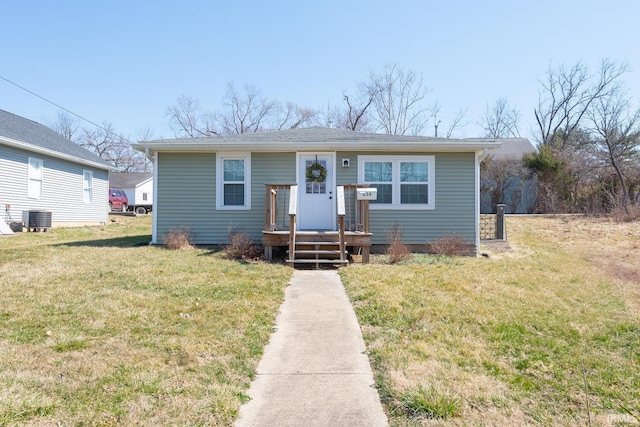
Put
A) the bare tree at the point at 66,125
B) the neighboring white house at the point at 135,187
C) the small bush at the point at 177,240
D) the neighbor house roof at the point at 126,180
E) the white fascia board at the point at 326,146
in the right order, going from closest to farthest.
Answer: the small bush at the point at 177,240 → the white fascia board at the point at 326,146 → the neighboring white house at the point at 135,187 → the neighbor house roof at the point at 126,180 → the bare tree at the point at 66,125

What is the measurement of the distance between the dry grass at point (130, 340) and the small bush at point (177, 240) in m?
2.46

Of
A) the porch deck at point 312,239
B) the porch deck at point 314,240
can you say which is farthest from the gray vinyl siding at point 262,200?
the porch deck at point 312,239

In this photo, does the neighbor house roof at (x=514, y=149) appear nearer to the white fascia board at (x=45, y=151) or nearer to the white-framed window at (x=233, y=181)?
the white-framed window at (x=233, y=181)

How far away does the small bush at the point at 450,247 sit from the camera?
992 centimetres

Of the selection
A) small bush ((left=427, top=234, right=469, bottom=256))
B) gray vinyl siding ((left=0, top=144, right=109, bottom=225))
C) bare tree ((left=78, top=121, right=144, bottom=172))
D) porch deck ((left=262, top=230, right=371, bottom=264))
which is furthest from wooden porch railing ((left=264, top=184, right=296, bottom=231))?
bare tree ((left=78, top=121, right=144, bottom=172))

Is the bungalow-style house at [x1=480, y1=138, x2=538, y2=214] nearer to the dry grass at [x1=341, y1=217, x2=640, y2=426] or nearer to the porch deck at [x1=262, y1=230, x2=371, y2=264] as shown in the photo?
the dry grass at [x1=341, y1=217, x2=640, y2=426]

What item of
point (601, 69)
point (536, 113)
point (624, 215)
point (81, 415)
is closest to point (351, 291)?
point (81, 415)

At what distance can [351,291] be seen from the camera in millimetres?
5977

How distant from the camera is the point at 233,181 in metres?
10.8

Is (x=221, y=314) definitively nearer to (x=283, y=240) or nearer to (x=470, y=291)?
(x=470, y=291)

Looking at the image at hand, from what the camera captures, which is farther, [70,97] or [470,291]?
[70,97]

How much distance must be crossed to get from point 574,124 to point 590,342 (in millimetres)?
35624

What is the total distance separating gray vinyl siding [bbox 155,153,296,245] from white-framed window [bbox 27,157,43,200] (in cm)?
801

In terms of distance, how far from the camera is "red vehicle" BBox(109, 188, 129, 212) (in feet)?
103
